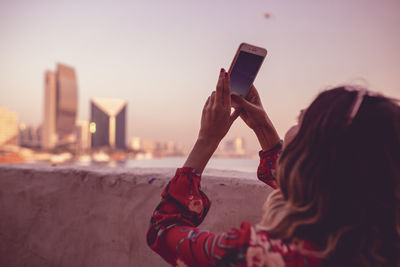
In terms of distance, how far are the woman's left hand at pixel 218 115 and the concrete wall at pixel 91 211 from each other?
79 cm

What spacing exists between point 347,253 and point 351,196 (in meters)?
0.11

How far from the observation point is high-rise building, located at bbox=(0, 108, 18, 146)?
289 feet

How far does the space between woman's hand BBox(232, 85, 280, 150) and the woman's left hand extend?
0.18 meters

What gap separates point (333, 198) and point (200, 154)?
0.32 metres

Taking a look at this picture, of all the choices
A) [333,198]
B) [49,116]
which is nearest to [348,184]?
[333,198]

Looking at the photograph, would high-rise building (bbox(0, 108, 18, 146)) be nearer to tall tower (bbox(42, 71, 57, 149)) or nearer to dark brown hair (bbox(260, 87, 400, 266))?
tall tower (bbox(42, 71, 57, 149))

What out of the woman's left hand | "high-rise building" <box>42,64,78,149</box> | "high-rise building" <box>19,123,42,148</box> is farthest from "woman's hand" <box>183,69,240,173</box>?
"high-rise building" <box>19,123,42,148</box>

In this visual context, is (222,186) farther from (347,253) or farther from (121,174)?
(347,253)

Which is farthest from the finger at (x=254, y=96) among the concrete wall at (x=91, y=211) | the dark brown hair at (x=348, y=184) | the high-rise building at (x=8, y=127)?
the high-rise building at (x=8, y=127)

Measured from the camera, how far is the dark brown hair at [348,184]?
0.55m

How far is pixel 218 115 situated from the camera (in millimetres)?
743

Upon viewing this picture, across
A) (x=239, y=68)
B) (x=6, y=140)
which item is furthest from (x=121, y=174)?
(x=6, y=140)

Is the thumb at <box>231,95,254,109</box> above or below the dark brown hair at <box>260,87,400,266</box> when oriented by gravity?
above

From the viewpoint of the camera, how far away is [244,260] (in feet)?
1.85
